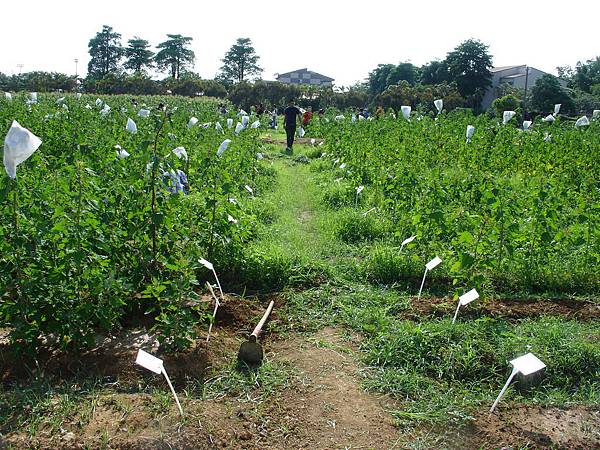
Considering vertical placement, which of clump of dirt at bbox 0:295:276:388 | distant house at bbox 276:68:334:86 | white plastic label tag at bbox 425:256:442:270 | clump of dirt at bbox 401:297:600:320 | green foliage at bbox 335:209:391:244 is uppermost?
distant house at bbox 276:68:334:86

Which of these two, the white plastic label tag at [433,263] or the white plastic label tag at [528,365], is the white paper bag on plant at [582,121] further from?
the white plastic label tag at [528,365]

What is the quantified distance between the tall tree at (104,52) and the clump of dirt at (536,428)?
244 feet

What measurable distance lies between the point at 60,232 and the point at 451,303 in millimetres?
2986

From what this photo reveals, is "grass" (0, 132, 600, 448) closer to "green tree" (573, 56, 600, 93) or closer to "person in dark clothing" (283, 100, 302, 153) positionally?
"person in dark clothing" (283, 100, 302, 153)

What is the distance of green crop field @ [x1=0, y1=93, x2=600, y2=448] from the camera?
10.0ft

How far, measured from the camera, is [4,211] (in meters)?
3.33

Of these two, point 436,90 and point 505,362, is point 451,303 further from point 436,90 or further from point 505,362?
point 436,90

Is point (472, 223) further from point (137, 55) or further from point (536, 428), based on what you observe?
point (137, 55)

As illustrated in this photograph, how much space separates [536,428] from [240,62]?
7208cm

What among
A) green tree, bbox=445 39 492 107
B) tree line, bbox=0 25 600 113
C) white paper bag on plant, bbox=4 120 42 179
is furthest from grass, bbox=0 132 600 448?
green tree, bbox=445 39 492 107

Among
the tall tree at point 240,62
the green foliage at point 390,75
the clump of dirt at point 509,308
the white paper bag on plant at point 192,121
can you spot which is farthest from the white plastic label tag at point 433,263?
the tall tree at point 240,62

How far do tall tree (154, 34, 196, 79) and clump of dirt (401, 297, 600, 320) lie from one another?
2739 inches

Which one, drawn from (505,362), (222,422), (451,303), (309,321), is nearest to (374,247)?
(451,303)

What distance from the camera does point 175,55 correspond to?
231 feet
